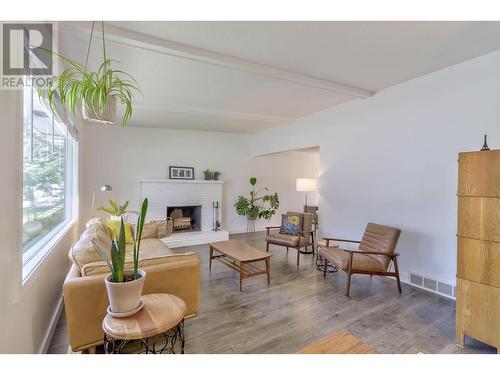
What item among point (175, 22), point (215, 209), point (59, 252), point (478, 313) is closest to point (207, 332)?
point (59, 252)

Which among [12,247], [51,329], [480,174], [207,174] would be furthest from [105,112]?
[207,174]

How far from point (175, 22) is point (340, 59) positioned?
1.78 meters

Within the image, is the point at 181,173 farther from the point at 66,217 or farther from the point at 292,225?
the point at 292,225

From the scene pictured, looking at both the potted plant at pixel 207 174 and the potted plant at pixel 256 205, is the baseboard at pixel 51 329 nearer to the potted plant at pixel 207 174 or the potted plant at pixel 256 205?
the potted plant at pixel 207 174

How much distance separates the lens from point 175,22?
7.36ft

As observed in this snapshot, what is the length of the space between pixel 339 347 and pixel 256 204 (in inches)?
232

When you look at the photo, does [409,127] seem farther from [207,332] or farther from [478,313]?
[207,332]

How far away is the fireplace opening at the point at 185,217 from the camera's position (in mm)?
6215

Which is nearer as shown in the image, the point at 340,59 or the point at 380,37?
the point at 380,37

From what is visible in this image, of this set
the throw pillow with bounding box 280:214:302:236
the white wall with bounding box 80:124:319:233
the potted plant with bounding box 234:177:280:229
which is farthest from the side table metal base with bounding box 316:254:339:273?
the white wall with bounding box 80:124:319:233

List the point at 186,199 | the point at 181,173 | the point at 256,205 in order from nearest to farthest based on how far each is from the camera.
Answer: the point at 186,199 → the point at 181,173 → the point at 256,205

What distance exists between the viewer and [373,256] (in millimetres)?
3350

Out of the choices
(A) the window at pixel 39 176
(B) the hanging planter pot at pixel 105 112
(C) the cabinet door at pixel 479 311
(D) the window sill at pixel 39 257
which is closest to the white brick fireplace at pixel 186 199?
(A) the window at pixel 39 176

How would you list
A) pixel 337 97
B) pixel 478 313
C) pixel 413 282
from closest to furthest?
pixel 478 313, pixel 413 282, pixel 337 97
